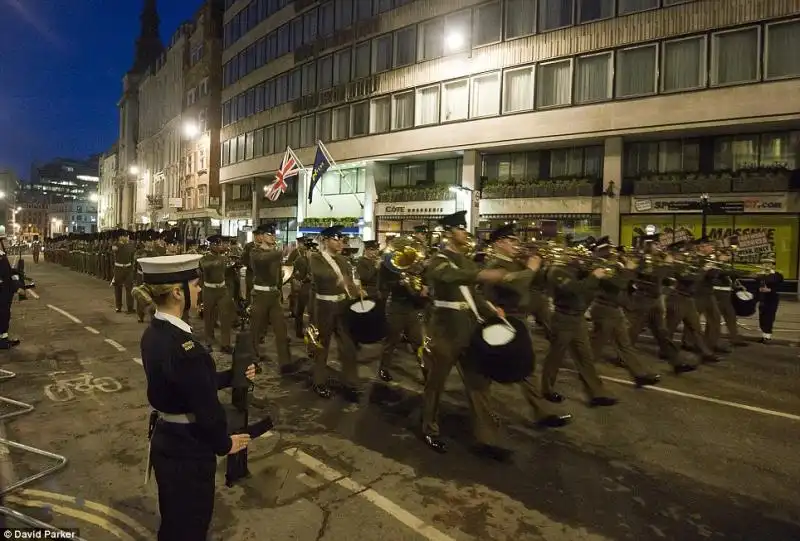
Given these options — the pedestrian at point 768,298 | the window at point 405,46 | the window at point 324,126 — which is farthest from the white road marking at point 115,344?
the window at point 324,126

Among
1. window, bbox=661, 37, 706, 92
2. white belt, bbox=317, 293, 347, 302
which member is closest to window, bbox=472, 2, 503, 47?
window, bbox=661, 37, 706, 92

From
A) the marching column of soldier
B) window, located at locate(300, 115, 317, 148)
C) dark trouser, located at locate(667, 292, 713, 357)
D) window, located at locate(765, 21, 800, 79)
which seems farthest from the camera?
window, located at locate(300, 115, 317, 148)

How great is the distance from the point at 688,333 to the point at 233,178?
3860cm

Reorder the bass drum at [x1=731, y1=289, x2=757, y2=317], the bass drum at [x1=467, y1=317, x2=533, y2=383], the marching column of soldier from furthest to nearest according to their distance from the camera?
1. the bass drum at [x1=731, y1=289, x2=757, y2=317]
2. the marching column of soldier
3. the bass drum at [x1=467, y1=317, x2=533, y2=383]

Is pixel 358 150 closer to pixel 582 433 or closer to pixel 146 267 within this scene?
pixel 582 433

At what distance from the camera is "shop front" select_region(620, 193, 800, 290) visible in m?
18.9

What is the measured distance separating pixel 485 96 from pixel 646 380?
2023cm

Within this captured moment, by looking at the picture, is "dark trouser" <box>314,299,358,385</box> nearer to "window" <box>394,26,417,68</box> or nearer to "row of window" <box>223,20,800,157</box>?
"row of window" <box>223,20,800,157</box>

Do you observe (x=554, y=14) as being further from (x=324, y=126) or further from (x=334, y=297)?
(x=334, y=297)

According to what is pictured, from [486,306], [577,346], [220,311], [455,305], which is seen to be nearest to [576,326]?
[577,346]

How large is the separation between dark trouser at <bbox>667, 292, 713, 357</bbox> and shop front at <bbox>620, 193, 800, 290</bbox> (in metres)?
10.8

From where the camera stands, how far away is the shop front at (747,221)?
18.9 m

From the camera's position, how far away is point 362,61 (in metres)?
30.9

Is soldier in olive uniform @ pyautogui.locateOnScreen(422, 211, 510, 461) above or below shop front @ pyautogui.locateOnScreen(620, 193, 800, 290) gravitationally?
below
